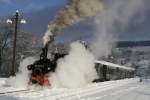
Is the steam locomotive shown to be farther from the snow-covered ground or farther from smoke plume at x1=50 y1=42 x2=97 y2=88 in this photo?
the snow-covered ground

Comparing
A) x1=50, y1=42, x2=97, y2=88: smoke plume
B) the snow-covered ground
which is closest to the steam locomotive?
x1=50, y1=42, x2=97, y2=88: smoke plume

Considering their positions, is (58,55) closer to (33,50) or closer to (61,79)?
(61,79)

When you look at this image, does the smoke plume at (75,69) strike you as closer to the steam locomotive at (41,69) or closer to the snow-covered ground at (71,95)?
the steam locomotive at (41,69)

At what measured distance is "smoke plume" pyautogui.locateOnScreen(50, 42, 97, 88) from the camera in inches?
1112

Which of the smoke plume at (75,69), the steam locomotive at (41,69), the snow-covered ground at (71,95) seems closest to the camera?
the snow-covered ground at (71,95)

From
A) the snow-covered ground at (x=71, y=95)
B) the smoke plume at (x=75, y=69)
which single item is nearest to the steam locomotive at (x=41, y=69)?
the smoke plume at (x=75, y=69)

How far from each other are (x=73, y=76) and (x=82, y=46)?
3.16m

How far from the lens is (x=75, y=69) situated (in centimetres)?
3008

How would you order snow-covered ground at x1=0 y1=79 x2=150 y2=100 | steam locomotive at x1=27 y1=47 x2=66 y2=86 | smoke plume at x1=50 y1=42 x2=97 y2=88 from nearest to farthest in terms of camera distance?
1. snow-covered ground at x1=0 y1=79 x2=150 y2=100
2. steam locomotive at x1=27 y1=47 x2=66 y2=86
3. smoke plume at x1=50 y1=42 x2=97 y2=88

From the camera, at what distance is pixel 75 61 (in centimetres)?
3011

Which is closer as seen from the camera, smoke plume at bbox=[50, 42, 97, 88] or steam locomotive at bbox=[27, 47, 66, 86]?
steam locomotive at bbox=[27, 47, 66, 86]

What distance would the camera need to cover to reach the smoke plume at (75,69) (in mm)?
28234

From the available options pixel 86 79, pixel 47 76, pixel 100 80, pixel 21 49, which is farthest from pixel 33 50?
pixel 47 76

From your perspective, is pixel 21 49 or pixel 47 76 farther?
pixel 21 49
